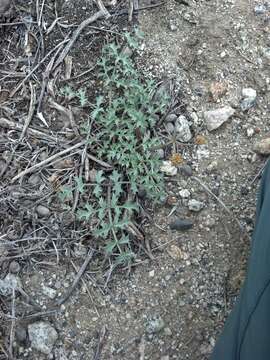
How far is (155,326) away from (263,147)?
0.69 metres

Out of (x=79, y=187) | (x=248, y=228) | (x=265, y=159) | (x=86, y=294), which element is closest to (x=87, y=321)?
(x=86, y=294)

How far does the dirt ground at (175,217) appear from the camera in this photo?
188 centimetres

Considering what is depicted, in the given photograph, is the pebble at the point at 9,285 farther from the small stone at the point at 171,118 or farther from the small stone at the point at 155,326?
the small stone at the point at 171,118

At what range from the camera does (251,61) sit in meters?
2.09

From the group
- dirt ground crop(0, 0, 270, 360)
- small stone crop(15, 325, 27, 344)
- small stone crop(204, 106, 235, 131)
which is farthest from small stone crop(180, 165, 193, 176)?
small stone crop(15, 325, 27, 344)

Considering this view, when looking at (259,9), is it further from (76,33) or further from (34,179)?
(34,179)

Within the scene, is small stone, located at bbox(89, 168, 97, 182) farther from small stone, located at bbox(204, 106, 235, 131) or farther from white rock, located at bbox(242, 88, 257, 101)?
white rock, located at bbox(242, 88, 257, 101)

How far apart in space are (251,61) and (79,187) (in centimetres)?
76

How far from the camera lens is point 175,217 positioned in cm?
196

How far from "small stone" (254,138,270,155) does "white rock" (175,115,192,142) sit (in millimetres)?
233

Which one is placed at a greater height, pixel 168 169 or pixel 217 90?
pixel 217 90

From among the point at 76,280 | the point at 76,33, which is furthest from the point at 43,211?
the point at 76,33

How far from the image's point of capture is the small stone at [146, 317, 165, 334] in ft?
6.16

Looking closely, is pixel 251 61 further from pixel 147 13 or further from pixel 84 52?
pixel 84 52
